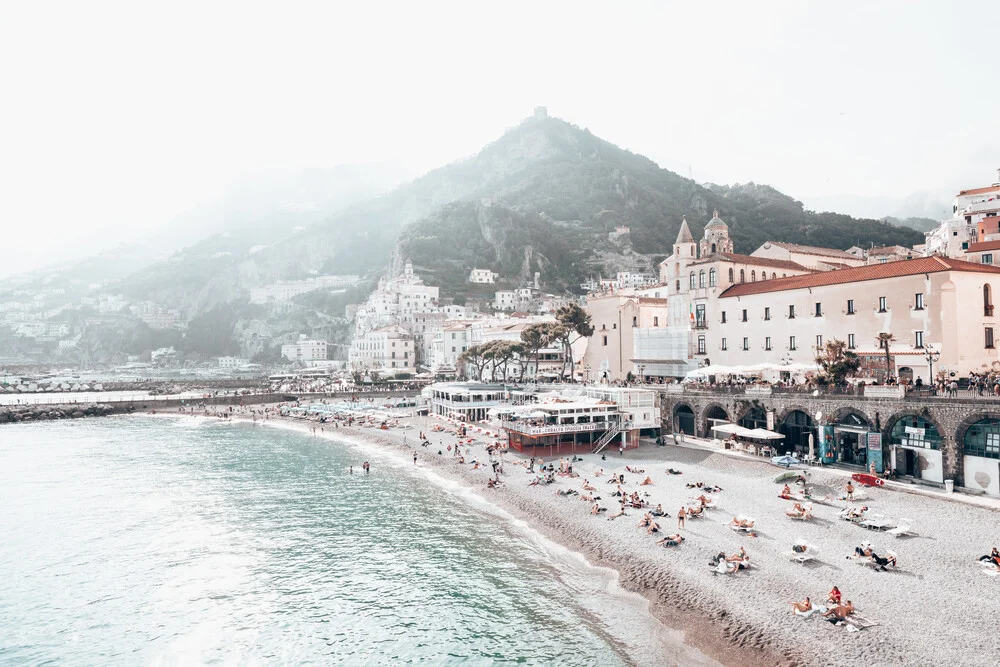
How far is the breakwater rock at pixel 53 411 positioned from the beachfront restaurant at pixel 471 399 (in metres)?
53.9

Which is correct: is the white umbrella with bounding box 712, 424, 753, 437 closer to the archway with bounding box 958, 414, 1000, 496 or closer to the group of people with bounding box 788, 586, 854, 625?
the archway with bounding box 958, 414, 1000, 496

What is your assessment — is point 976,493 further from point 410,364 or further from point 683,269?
point 410,364

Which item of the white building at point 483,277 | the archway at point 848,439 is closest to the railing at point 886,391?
the archway at point 848,439

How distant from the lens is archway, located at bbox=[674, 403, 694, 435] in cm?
4347

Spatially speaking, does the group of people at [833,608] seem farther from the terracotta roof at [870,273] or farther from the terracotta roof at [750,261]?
the terracotta roof at [750,261]

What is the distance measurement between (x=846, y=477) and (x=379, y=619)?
22891mm

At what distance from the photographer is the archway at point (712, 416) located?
41031 mm

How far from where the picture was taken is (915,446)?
27.9 metres

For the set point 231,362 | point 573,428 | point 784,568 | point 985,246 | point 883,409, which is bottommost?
point 784,568

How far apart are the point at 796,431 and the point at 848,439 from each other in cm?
345

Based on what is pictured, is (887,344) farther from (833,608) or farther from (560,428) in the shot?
(833,608)

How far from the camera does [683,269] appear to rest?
51.9 meters

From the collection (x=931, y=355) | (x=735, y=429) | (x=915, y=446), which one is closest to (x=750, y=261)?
(x=735, y=429)

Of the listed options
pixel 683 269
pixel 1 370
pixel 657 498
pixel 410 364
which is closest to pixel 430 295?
pixel 410 364
